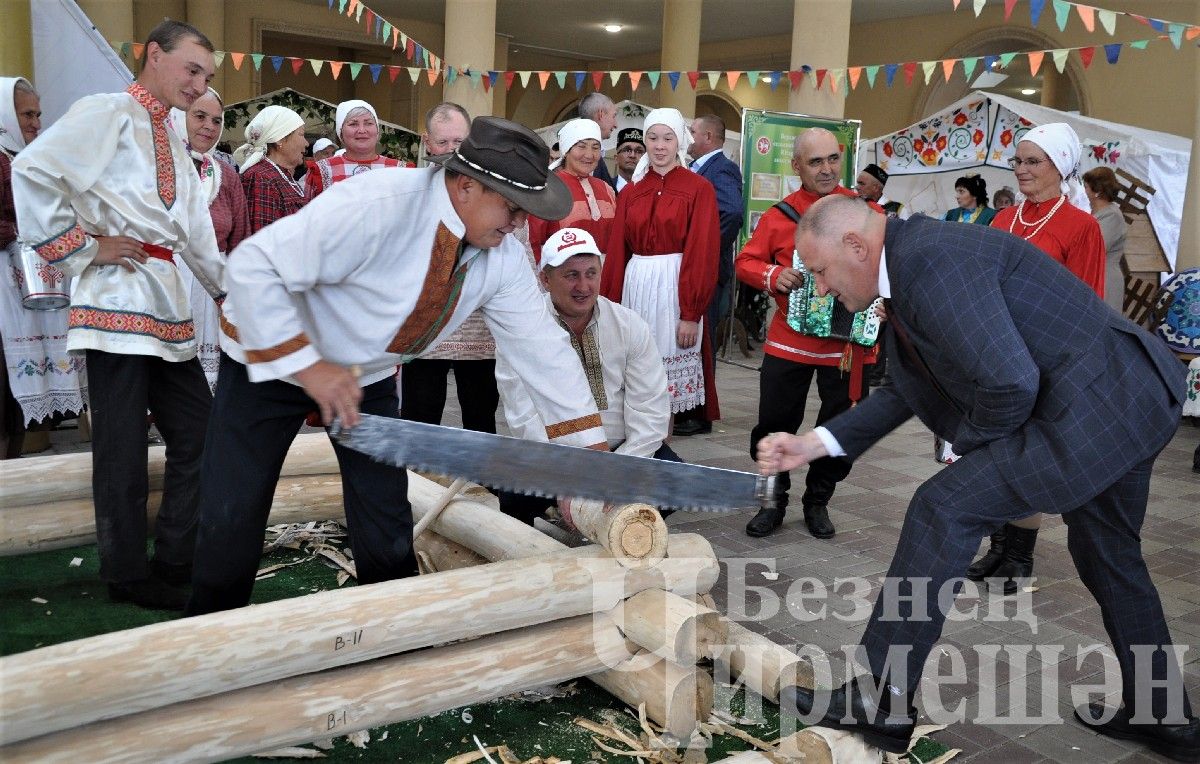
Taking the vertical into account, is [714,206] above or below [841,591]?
above

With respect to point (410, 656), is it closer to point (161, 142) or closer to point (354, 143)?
point (161, 142)

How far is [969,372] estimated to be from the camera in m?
2.67

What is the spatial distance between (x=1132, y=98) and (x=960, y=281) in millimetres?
13629

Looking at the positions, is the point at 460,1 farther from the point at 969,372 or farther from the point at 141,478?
the point at 969,372

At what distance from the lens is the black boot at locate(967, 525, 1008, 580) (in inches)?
181

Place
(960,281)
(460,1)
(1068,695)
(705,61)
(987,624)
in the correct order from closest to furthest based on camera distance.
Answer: (960,281)
(1068,695)
(987,624)
(460,1)
(705,61)

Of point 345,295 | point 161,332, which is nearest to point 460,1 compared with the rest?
point 161,332

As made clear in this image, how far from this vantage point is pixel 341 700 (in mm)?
2785

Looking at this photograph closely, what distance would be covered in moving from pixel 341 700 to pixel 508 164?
4.97ft

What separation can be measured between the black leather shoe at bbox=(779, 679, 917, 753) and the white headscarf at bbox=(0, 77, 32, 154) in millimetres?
4657

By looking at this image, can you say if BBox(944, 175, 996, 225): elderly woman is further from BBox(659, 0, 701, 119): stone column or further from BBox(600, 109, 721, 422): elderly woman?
BBox(659, 0, 701, 119): stone column

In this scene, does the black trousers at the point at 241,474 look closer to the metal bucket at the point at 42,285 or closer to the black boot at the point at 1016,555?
the metal bucket at the point at 42,285

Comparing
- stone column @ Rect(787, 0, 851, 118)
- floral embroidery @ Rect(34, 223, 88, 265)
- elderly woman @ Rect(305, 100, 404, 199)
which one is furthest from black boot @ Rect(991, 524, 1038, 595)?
stone column @ Rect(787, 0, 851, 118)

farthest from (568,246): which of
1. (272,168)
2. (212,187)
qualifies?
(272,168)
